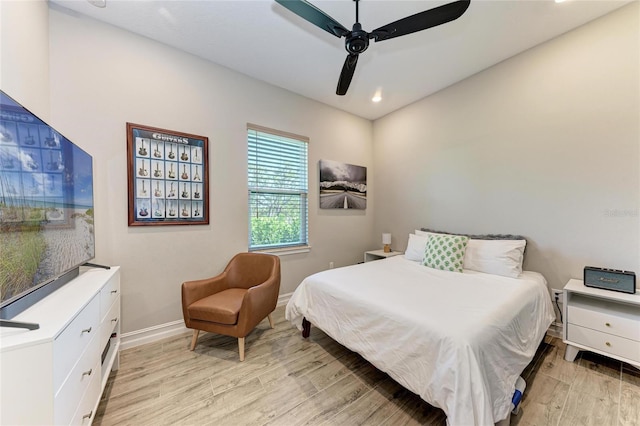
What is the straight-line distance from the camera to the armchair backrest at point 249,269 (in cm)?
256

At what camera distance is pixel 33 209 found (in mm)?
1129

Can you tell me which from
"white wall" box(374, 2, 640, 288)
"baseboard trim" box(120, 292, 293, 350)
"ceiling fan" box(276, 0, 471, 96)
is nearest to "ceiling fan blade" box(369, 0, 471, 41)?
"ceiling fan" box(276, 0, 471, 96)

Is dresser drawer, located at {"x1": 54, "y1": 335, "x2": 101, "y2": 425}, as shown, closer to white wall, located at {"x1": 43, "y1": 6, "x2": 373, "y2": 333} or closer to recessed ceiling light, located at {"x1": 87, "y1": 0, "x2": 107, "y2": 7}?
white wall, located at {"x1": 43, "y1": 6, "x2": 373, "y2": 333}

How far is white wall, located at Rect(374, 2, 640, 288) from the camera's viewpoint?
6.53 ft

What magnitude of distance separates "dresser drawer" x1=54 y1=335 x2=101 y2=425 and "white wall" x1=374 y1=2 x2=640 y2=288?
3637 mm

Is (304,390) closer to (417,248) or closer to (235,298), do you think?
(235,298)

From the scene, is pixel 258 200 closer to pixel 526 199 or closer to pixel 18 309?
pixel 18 309

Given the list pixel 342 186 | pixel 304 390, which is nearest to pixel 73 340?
pixel 304 390

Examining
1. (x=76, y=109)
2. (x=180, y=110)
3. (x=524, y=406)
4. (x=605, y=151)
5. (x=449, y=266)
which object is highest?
(x=180, y=110)

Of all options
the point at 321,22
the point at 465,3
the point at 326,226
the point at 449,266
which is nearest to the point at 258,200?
the point at 326,226

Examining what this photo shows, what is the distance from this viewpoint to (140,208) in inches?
87.4

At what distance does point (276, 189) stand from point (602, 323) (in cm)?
336

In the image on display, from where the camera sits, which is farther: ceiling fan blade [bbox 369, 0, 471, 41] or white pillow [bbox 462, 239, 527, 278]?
white pillow [bbox 462, 239, 527, 278]

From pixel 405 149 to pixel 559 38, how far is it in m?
1.87
